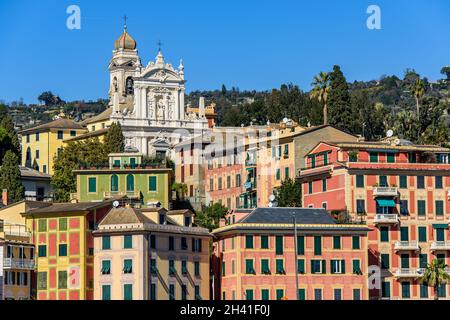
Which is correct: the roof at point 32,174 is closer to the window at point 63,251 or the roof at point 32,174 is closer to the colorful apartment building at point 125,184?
the colorful apartment building at point 125,184

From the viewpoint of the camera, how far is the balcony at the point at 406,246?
119 m

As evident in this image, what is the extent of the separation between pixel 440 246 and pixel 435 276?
4089mm

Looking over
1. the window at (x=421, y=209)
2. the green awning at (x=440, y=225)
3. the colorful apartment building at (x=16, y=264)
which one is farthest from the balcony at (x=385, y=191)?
the colorful apartment building at (x=16, y=264)

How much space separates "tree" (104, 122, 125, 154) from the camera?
148750mm

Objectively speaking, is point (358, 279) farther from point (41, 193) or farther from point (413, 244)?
point (41, 193)

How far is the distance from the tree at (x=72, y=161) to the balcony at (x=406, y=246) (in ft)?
98.5

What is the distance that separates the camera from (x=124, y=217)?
112 m

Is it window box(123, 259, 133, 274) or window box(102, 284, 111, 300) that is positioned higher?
window box(123, 259, 133, 274)

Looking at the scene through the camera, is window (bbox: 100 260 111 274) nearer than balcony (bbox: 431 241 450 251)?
Yes

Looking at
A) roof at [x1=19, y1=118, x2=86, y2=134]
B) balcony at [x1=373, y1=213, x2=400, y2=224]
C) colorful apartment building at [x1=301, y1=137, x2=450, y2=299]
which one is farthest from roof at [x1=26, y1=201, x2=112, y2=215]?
roof at [x1=19, y1=118, x2=86, y2=134]

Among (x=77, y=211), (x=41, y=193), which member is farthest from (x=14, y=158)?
(x=77, y=211)

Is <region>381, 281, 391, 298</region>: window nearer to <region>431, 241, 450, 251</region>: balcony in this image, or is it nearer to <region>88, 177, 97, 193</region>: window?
<region>431, 241, 450, 251</region>: balcony

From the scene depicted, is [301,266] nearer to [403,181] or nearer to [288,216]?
[288,216]

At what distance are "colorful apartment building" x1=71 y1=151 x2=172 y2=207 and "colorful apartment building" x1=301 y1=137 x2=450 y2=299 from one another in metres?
13.2
